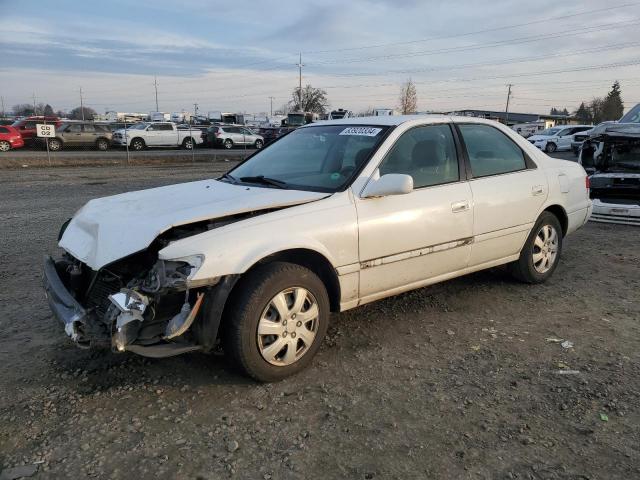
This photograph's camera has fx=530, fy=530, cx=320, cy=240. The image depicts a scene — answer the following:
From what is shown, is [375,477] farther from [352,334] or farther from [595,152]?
[595,152]

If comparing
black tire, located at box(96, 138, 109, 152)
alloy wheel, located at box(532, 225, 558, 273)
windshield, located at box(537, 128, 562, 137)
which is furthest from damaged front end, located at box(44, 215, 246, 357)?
windshield, located at box(537, 128, 562, 137)

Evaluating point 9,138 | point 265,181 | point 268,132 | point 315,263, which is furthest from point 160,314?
point 268,132

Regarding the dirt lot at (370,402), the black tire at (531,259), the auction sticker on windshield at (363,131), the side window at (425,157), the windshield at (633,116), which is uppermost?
the windshield at (633,116)

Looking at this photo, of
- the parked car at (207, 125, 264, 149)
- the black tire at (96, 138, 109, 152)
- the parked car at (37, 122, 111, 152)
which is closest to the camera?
the parked car at (37, 122, 111, 152)

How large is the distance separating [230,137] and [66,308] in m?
31.3

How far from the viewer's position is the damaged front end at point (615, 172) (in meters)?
8.16

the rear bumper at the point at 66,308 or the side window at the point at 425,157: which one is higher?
the side window at the point at 425,157

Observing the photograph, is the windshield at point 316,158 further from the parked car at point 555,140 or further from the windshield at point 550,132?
the windshield at point 550,132

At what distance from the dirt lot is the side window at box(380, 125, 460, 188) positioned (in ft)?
3.81

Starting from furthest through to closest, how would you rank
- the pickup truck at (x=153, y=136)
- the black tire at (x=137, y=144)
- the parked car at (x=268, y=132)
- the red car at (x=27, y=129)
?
1. the parked car at (x=268, y=132)
2. the black tire at (x=137, y=144)
3. the pickup truck at (x=153, y=136)
4. the red car at (x=27, y=129)

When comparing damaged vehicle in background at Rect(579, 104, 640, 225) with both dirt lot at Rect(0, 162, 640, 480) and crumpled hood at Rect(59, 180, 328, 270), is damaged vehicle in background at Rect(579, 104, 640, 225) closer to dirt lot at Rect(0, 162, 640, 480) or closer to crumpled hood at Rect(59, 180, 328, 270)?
dirt lot at Rect(0, 162, 640, 480)

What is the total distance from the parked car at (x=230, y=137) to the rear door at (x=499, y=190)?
96.2 ft

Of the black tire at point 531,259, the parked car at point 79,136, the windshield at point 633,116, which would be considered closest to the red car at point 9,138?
the parked car at point 79,136

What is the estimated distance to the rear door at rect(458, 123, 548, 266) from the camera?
442 cm
